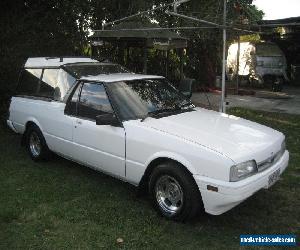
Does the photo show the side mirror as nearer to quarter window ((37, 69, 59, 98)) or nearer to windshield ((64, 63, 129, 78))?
windshield ((64, 63, 129, 78))

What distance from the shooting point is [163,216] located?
4.70m

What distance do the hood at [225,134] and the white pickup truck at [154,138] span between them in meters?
0.01

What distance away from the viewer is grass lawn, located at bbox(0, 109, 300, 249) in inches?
166

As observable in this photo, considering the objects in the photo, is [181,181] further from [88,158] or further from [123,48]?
[123,48]

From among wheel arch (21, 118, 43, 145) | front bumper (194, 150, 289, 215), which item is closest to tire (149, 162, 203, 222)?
Answer: front bumper (194, 150, 289, 215)

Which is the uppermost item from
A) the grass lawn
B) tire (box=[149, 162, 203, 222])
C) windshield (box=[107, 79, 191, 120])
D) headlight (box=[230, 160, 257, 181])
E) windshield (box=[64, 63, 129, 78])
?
windshield (box=[64, 63, 129, 78])

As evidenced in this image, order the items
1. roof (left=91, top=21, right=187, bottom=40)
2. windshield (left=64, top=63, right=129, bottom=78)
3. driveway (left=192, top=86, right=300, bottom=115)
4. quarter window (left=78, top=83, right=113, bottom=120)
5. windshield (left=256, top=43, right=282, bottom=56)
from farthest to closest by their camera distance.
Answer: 1. windshield (left=256, top=43, right=282, bottom=56)
2. driveway (left=192, top=86, right=300, bottom=115)
3. roof (left=91, top=21, right=187, bottom=40)
4. windshield (left=64, top=63, right=129, bottom=78)
5. quarter window (left=78, top=83, right=113, bottom=120)

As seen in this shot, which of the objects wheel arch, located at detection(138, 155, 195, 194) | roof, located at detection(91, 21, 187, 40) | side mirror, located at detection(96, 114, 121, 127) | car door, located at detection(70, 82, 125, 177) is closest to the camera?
wheel arch, located at detection(138, 155, 195, 194)

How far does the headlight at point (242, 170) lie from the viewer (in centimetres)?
407

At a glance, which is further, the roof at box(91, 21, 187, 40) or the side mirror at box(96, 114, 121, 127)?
the roof at box(91, 21, 187, 40)

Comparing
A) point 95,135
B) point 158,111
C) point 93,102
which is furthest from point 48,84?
Result: point 158,111

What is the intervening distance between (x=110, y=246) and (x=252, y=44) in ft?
56.9

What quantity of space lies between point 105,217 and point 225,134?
1.77 meters

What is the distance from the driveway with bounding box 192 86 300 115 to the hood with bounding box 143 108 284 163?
6.31m
